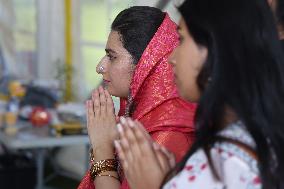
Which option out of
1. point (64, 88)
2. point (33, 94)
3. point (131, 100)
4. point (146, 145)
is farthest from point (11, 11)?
point (146, 145)

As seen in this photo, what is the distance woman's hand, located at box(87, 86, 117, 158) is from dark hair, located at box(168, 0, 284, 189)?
0.48 meters

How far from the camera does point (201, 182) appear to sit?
1.04 meters

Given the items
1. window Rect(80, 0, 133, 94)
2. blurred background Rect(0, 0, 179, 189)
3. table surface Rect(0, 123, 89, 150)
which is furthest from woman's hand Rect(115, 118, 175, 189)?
window Rect(80, 0, 133, 94)

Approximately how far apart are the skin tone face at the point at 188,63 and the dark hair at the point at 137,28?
1.58 ft

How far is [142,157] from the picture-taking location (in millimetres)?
1182

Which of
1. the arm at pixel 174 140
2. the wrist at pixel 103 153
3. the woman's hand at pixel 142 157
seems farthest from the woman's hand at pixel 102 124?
the woman's hand at pixel 142 157

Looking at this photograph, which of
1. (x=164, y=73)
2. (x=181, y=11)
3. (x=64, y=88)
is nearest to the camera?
(x=181, y=11)

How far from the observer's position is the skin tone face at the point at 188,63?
42.9 inches

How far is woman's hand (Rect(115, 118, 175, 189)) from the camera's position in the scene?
118 cm

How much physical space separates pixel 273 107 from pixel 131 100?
63cm

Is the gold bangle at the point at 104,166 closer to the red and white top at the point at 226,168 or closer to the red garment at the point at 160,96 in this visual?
the red garment at the point at 160,96

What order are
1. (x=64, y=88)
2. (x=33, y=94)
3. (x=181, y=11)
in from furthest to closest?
(x=64, y=88)
(x=33, y=94)
(x=181, y=11)

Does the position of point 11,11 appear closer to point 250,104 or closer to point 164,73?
point 164,73

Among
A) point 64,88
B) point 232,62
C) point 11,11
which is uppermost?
point 232,62
